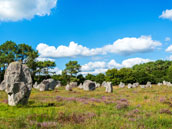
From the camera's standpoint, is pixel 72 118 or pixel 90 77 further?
pixel 90 77

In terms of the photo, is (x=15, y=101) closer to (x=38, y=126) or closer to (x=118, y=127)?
(x=38, y=126)

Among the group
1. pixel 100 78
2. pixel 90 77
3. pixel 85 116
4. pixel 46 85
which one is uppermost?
pixel 90 77

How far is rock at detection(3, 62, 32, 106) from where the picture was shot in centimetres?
1389

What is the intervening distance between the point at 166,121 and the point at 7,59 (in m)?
62.5

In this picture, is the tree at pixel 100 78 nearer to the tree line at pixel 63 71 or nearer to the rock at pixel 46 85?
the tree line at pixel 63 71

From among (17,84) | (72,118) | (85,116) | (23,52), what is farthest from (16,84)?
(23,52)

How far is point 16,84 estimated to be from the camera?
14.0m

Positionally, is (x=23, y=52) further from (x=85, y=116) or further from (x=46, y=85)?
(x=85, y=116)

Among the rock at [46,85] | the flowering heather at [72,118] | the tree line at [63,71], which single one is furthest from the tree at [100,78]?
the flowering heather at [72,118]

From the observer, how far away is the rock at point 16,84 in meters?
13.9

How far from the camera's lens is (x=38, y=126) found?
23.6 ft

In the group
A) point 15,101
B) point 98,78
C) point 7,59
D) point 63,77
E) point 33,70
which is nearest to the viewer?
point 15,101

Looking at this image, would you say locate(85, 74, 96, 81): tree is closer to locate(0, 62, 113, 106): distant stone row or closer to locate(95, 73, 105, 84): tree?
locate(95, 73, 105, 84): tree

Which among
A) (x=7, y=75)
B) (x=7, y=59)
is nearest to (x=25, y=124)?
(x=7, y=75)
